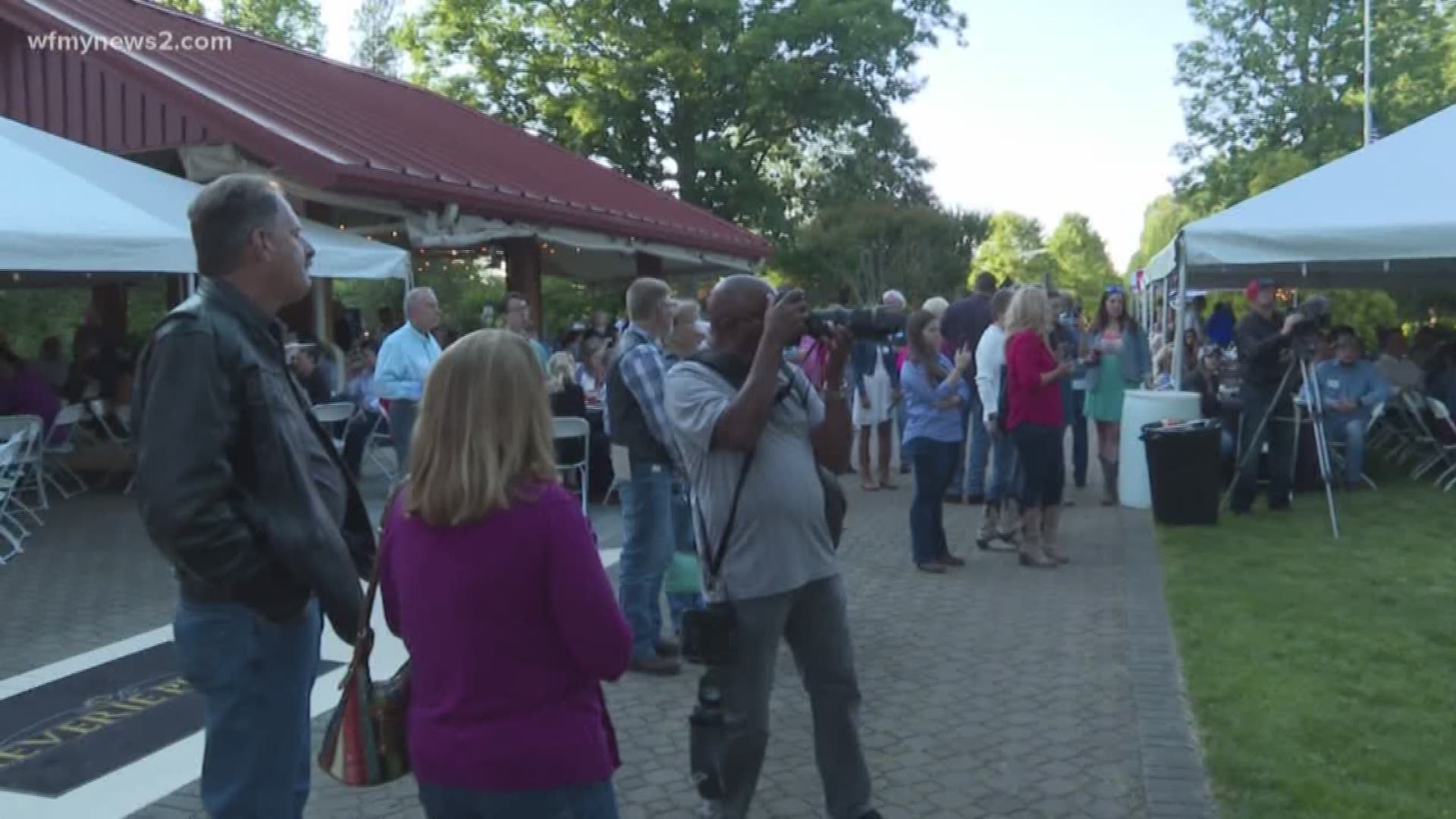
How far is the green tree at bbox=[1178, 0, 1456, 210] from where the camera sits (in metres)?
42.4

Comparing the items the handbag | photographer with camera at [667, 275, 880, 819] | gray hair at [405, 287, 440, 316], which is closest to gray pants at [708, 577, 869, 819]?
photographer with camera at [667, 275, 880, 819]

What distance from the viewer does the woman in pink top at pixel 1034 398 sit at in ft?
26.2

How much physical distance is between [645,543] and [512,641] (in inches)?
140

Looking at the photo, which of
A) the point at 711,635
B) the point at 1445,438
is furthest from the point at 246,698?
the point at 1445,438

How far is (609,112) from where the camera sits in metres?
33.5

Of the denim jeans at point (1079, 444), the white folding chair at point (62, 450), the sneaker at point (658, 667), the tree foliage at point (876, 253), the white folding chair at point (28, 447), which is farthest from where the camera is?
the tree foliage at point (876, 253)

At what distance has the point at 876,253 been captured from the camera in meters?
43.3

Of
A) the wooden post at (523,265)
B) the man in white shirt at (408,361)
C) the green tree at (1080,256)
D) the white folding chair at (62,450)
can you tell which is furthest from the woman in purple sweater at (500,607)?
the green tree at (1080,256)

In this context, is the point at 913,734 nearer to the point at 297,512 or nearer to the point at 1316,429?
the point at 297,512

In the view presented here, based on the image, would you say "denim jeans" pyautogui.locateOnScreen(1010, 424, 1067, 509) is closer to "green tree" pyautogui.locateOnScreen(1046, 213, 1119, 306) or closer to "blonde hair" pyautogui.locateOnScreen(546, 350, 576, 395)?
"blonde hair" pyautogui.locateOnScreen(546, 350, 576, 395)

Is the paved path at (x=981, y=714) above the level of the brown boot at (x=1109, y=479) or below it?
below

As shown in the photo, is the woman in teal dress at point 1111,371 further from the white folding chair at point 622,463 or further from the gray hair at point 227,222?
the gray hair at point 227,222

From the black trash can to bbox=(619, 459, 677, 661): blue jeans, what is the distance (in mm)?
5032

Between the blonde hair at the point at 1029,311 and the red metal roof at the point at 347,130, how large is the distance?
709 cm
